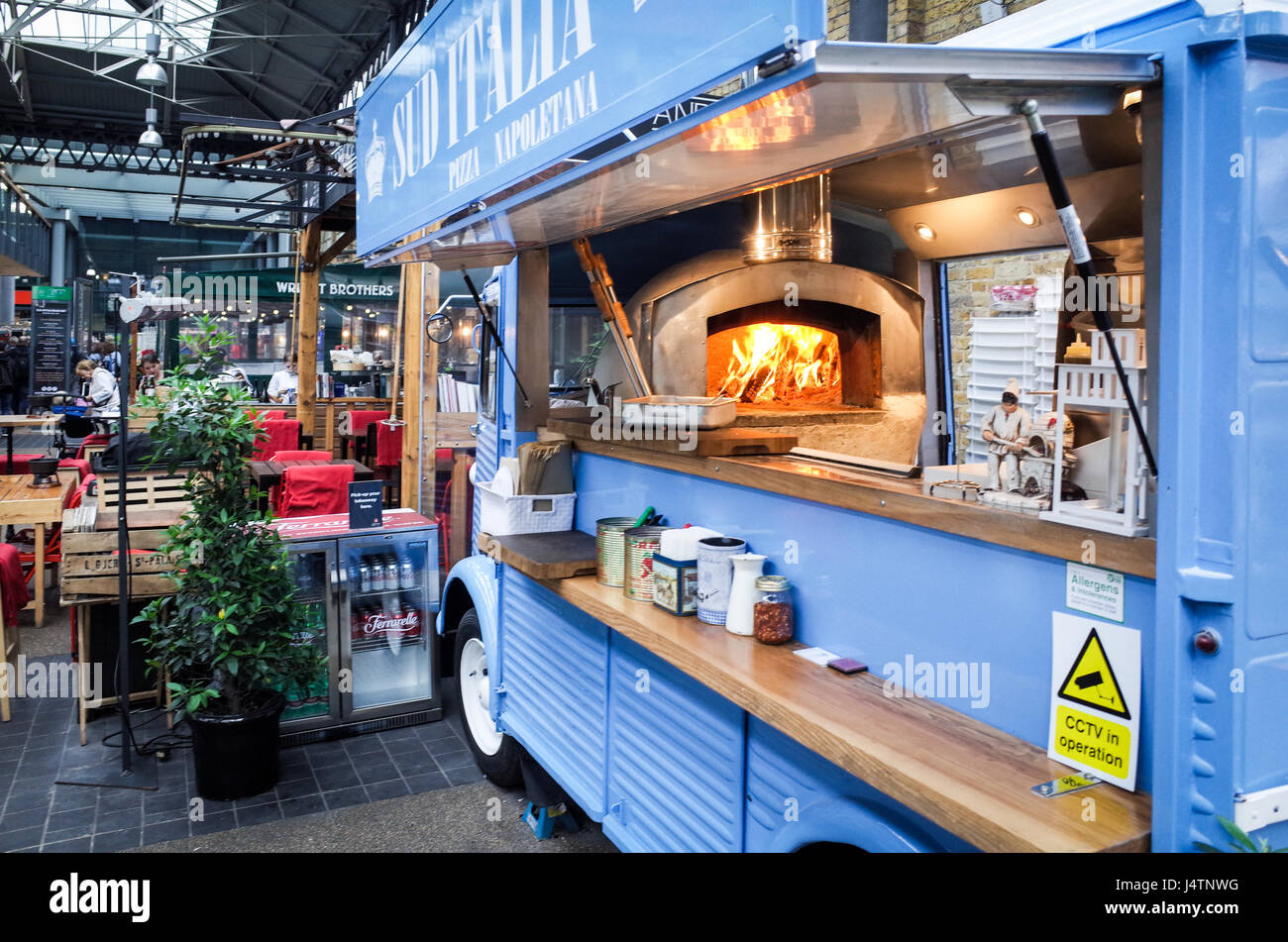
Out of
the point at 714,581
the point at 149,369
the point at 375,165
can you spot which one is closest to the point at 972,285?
the point at 714,581

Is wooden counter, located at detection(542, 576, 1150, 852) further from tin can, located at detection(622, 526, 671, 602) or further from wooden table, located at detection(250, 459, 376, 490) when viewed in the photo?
wooden table, located at detection(250, 459, 376, 490)

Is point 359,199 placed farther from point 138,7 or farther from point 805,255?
point 138,7

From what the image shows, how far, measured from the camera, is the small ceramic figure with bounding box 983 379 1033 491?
83.0 inches

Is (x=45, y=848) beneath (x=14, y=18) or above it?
beneath

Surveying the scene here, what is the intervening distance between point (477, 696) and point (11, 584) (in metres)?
2.93

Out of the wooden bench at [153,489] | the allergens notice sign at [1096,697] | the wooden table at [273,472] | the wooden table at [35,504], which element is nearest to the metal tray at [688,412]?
the allergens notice sign at [1096,697]

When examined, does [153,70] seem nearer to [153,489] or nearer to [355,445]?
[355,445]

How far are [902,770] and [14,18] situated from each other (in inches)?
667

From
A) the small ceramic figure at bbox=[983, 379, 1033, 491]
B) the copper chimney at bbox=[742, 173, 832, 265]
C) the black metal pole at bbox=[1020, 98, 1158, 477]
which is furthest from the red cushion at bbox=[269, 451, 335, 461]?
the black metal pole at bbox=[1020, 98, 1158, 477]

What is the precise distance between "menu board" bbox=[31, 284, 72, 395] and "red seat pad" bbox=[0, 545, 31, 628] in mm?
13902

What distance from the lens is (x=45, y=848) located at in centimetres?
398

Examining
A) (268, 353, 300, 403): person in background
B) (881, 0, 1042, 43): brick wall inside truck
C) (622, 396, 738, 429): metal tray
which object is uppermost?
(881, 0, 1042, 43): brick wall inside truck

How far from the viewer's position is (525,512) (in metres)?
4.00
